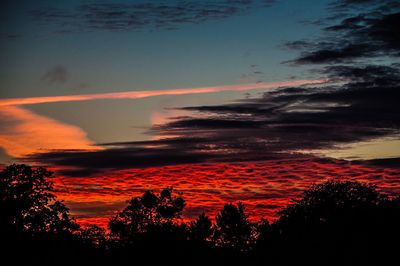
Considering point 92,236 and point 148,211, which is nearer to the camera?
point 92,236

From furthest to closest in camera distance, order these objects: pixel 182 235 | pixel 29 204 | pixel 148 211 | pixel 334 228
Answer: pixel 148 211
pixel 182 235
pixel 334 228
pixel 29 204

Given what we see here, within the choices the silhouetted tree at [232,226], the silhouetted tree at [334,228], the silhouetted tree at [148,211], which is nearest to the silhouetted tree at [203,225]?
the silhouetted tree at [232,226]

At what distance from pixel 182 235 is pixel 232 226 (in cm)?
4914

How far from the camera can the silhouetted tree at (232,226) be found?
125 metres

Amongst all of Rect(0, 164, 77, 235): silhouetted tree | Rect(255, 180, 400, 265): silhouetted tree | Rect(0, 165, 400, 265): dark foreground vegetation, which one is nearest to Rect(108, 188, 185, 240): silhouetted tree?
Rect(0, 165, 400, 265): dark foreground vegetation

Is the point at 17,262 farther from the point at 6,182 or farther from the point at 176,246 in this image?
the point at 176,246

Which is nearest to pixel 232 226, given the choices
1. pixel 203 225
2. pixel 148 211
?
pixel 203 225

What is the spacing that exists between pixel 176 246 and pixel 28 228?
68.6 ft

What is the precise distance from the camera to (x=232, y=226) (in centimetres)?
12975

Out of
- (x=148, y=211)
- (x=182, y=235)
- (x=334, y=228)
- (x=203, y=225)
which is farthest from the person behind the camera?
(x=203, y=225)

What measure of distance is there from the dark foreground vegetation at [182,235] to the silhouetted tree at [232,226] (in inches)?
1159

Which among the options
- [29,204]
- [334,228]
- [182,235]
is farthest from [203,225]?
[29,204]

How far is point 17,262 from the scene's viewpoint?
53.0 m

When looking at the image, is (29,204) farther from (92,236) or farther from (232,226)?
(232,226)
